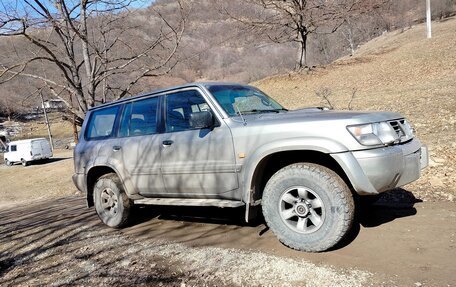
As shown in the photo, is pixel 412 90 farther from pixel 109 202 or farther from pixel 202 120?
pixel 109 202

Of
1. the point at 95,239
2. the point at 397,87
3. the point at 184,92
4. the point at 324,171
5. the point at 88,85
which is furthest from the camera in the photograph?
the point at 397,87

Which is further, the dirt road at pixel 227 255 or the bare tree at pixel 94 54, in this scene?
the bare tree at pixel 94 54

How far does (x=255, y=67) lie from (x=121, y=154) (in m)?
49.4

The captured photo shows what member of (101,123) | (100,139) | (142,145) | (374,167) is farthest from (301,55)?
(374,167)

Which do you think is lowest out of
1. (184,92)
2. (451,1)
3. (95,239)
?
(95,239)

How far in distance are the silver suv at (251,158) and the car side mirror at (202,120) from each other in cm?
1

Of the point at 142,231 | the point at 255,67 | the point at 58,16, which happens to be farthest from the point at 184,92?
the point at 255,67

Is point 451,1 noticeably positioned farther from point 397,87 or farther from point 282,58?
point 397,87

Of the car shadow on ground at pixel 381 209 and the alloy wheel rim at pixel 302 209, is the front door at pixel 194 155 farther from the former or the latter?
the car shadow on ground at pixel 381 209

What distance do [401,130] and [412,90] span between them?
425 inches

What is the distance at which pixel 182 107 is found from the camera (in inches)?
182

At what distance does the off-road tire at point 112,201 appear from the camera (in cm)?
526

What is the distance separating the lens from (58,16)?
8523 mm

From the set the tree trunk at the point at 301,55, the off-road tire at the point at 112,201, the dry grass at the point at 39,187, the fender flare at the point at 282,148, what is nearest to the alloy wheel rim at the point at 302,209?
the fender flare at the point at 282,148
